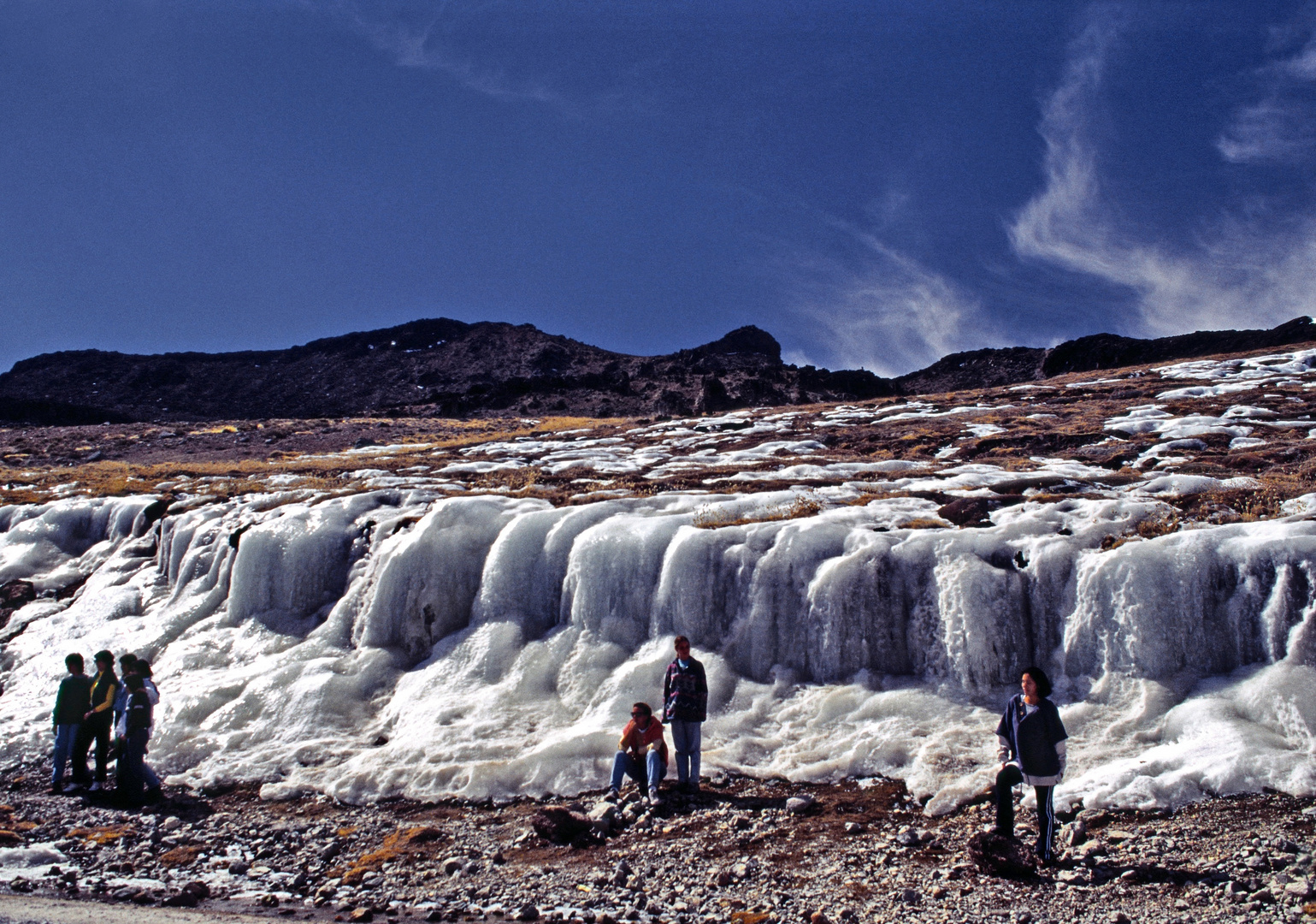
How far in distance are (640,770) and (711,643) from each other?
3364mm

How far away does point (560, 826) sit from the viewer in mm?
8805

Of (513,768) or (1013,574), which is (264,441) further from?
(1013,574)

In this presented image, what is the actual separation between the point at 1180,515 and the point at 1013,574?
12.0 ft

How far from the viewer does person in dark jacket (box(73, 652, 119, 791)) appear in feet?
36.7

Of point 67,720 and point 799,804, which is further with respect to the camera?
point 67,720

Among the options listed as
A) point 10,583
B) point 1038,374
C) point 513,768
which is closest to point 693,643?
point 513,768

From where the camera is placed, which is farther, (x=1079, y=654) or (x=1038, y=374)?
(x=1038, y=374)

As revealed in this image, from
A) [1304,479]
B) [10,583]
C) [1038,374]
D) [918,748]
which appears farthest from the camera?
[1038,374]

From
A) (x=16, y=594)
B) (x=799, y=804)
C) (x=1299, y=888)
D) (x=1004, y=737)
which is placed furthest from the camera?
(x=16, y=594)

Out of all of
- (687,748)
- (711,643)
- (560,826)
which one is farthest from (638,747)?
(711,643)

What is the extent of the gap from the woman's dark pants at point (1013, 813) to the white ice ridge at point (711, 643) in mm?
1095

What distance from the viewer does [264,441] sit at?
51.9 m

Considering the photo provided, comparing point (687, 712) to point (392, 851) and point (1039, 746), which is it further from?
point (1039, 746)

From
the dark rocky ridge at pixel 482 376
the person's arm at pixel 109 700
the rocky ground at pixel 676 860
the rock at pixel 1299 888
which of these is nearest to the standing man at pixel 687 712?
the rocky ground at pixel 676 860
